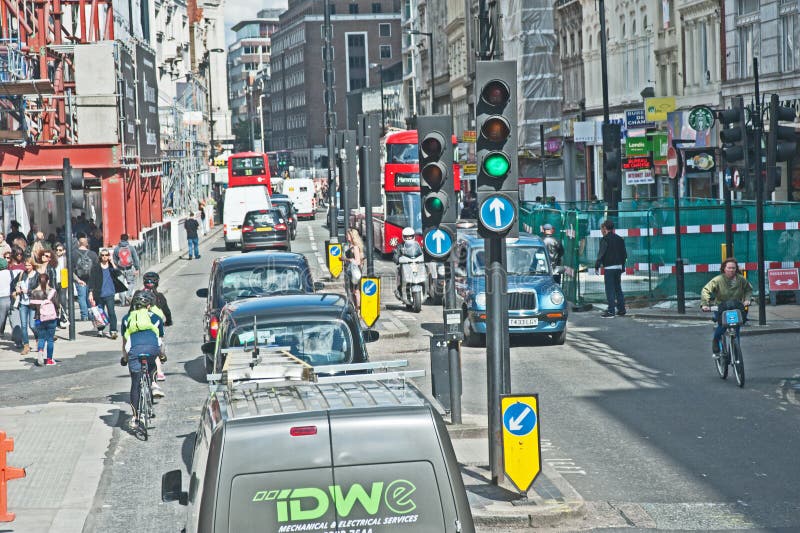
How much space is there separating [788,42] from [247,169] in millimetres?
47977

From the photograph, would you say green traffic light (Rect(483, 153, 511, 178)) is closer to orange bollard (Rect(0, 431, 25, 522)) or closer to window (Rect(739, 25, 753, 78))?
orange bollard (Rect(0, 431, 25, 522))

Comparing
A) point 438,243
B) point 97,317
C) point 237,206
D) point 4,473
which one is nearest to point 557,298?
point 438,243

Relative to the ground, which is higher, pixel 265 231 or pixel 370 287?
pixel 265 231

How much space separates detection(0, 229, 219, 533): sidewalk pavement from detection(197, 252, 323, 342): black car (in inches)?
101

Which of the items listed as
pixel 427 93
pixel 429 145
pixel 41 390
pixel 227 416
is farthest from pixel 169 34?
pixel 227 416

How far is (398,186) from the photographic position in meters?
45.4

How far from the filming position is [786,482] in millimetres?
11930

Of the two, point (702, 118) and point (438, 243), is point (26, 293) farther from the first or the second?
point (702, 118)

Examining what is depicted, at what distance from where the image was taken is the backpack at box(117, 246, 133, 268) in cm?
2969

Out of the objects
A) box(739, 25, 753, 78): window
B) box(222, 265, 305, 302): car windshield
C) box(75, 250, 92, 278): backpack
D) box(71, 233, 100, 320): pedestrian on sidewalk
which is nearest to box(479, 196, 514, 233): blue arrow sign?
box(222, 265, 305, 302): car windshield

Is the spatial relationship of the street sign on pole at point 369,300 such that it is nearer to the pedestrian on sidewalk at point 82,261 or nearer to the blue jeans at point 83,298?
the pedestrian on sidewalk at point 82,261

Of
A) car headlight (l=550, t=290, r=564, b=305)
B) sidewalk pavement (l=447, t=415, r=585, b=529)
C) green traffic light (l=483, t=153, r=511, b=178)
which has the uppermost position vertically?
green traffic light (l=483, t=153, r=511, b=178)

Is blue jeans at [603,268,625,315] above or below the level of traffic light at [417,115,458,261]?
below

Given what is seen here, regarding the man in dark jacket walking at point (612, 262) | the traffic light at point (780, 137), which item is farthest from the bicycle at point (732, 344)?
the man in dark jacket walking at point (612, 262)
